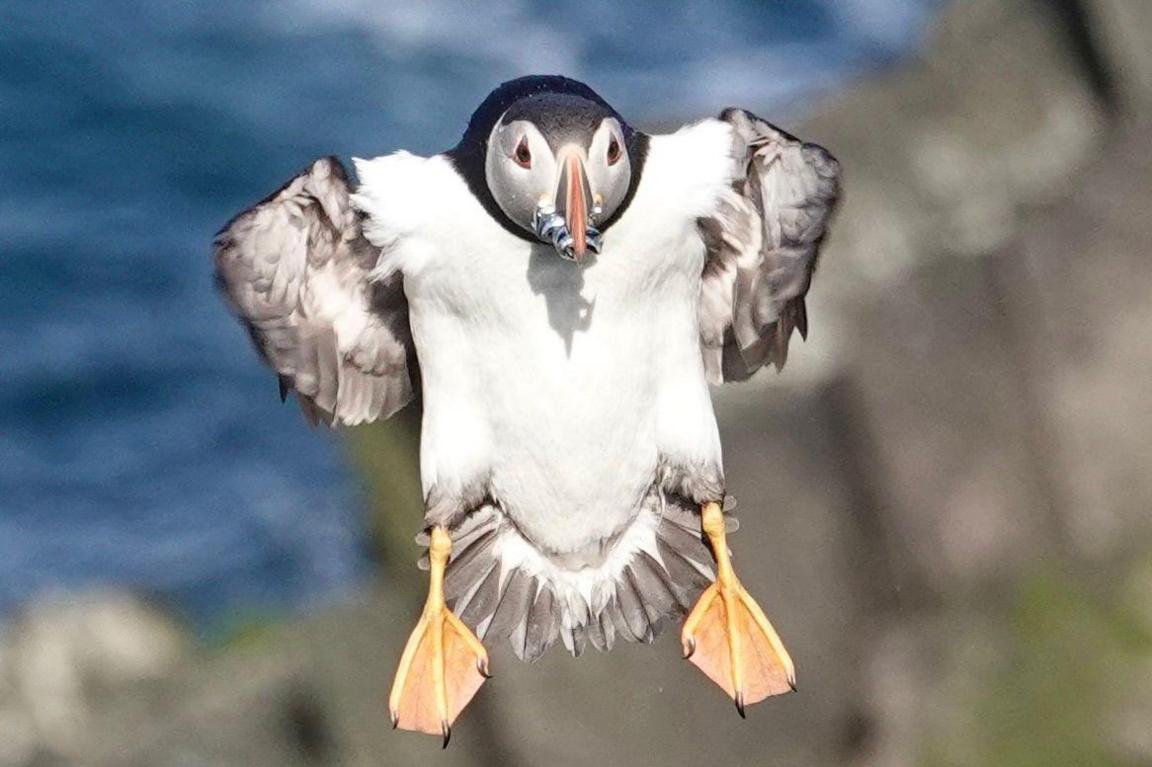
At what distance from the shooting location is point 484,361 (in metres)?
4.78

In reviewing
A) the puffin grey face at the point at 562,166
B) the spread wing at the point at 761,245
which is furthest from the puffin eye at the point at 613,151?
the spread wing at the point at 761,245

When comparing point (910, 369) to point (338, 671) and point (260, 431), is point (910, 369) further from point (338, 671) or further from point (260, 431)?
point (260, 431)

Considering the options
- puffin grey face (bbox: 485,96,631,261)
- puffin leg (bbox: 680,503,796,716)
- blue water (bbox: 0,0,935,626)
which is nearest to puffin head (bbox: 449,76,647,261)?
puffin grey face (bbox: 485,96,631,261)

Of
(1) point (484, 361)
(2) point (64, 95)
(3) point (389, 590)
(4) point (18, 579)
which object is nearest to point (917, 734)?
(3) point (389, 590)

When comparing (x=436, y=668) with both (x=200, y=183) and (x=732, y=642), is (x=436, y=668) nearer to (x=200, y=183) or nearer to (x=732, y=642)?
(x=732, y=642)

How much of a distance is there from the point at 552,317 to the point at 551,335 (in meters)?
0.05

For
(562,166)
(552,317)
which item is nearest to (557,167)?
(562,166)

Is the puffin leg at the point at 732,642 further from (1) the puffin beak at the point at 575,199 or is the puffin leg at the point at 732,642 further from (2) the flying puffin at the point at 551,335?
(1) the puffin beak at the point at 575,199

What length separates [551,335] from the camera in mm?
4715

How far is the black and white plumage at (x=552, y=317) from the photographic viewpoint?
15.2 ft

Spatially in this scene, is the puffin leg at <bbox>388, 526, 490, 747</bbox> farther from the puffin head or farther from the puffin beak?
the puffin beak

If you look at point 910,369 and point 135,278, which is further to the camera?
point 135,278

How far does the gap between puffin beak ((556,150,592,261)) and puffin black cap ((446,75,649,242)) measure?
0.07m

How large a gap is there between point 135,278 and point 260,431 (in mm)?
1499
